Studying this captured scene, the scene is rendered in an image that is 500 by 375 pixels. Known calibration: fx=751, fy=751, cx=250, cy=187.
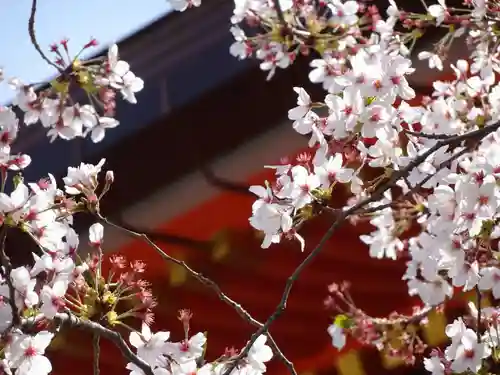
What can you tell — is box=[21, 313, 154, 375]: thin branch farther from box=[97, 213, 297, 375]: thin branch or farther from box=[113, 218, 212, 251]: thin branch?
box=[113, 218, 212, 251]: thin branch

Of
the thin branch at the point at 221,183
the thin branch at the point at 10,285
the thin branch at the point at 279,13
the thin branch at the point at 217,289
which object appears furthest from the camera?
the thin branch at the point at 279,13

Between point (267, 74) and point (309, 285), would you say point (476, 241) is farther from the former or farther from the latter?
point (309, 285)

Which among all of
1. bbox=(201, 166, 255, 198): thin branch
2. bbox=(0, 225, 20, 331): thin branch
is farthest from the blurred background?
bbox=(0, 225, 20, 331): thin branch

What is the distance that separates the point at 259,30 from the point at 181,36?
9.6 inches

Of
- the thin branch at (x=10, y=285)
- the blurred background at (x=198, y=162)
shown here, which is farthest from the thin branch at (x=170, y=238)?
the thin branch at (x=10, y=285)

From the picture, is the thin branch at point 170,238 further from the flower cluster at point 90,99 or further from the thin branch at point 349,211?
the thin branch at point 349,211

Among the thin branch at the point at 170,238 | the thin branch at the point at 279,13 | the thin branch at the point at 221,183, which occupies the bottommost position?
the thin branch at the point at 170,238

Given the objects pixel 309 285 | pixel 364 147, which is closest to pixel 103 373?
pixel 309 285

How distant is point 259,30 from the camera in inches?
79.8

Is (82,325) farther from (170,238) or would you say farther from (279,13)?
(279,13)

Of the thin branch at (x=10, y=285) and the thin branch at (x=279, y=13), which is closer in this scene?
the thin branch at (x=10, y=285)

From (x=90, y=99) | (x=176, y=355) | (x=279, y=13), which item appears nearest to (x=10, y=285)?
(x=176, y=355)

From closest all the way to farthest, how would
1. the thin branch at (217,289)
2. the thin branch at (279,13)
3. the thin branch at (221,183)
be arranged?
the thin branch at (217,289) → the thin branch at (221,183) → the thin branch at (279,13)

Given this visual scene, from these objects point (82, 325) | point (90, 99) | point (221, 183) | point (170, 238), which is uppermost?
point (90, 99)
